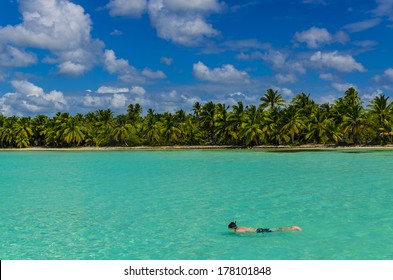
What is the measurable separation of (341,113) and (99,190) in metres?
65.2

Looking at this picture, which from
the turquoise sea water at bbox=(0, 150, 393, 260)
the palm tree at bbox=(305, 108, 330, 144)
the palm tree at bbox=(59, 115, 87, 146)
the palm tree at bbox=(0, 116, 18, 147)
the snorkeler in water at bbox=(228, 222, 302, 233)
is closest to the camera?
the turquoise sea water at bbox=(0, 150, 393, 260)

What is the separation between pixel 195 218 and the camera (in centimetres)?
1684

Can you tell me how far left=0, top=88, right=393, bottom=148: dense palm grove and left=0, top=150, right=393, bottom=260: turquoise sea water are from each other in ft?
168

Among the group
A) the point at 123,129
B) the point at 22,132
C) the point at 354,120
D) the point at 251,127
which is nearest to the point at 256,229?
the point at 354,120

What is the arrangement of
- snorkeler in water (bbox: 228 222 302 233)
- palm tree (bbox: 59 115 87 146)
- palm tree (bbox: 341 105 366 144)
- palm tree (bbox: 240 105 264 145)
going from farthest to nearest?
palm tree (bbox: 59 115 87 146) → palm tree (bbox: 240 105 264 145) → palm tree (bbox: 341 105 366 144) → snorkeler in water (bbox: 228 222 302 233)

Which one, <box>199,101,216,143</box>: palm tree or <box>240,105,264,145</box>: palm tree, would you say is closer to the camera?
<box>240,105,264,145</box>: palm tree

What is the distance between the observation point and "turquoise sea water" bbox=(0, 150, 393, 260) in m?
12.3

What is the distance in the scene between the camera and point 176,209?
18828 mm

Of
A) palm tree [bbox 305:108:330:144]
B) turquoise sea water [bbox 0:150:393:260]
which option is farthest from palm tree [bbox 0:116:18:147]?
turquoise sea water [bbox 0:150:393:260]

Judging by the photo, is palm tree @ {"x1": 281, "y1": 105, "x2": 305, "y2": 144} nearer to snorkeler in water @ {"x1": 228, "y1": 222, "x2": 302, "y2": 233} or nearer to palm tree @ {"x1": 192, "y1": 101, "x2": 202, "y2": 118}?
palm tree @ {"x1": 192, "y1": 101, "x2": 202, "y2": 118}

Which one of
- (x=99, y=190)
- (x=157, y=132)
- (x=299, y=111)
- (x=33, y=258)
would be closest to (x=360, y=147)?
(x=299, y=111)

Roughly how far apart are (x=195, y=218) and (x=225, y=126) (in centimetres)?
7192
